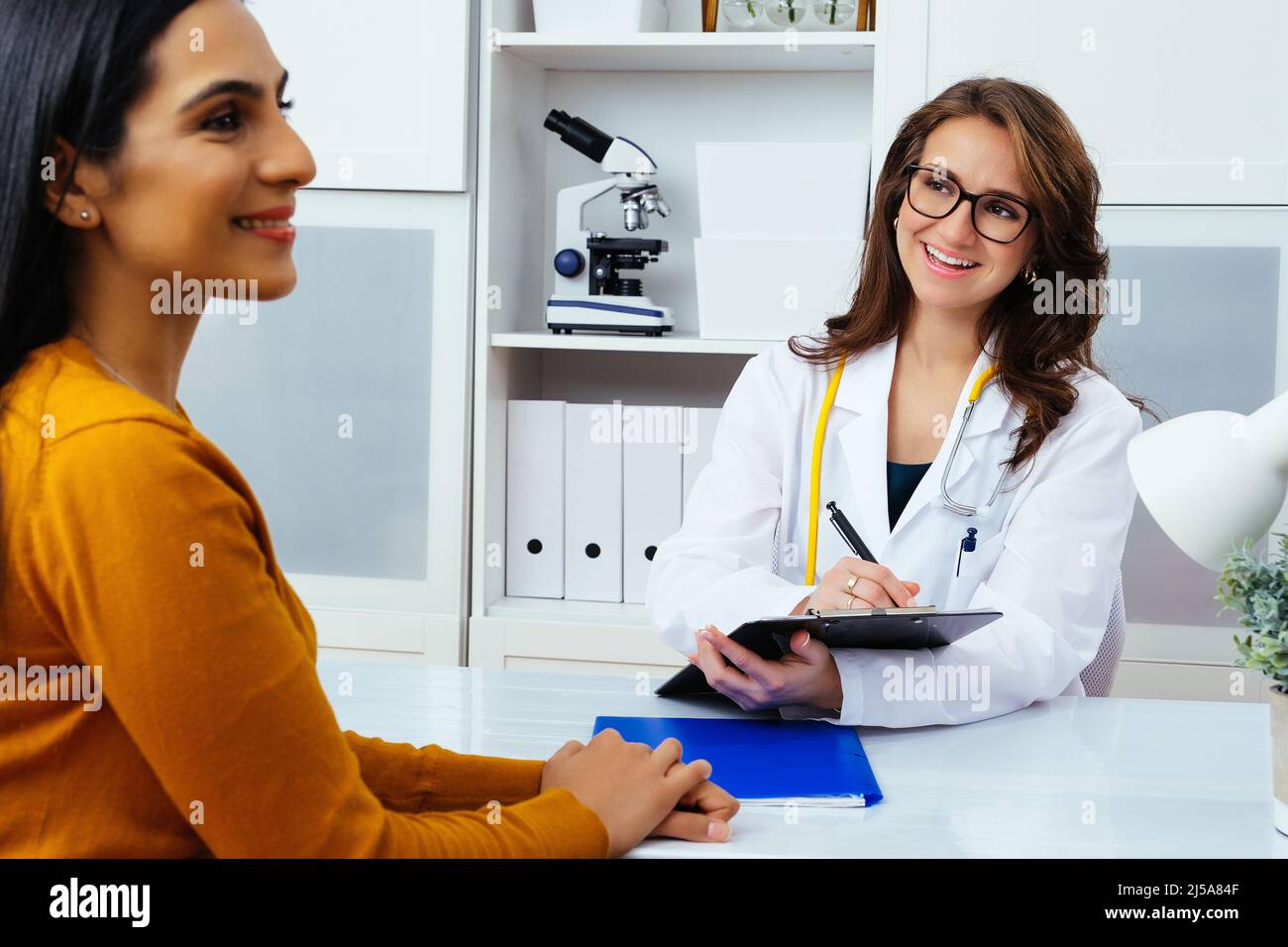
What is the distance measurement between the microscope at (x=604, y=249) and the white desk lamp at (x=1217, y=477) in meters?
1.65

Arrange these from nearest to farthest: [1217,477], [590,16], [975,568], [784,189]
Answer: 1. [1217,477]
2. [975,568]
3. [784,189]
4. [590,16]

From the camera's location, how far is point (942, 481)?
5.65 ft

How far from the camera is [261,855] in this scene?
758 millimetres

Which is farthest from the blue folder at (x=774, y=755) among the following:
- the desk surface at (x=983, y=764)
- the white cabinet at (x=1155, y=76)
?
the white cabinet at (x=1155, y=76)

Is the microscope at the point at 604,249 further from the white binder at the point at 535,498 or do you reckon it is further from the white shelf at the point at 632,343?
the white binder at the point at 535,498

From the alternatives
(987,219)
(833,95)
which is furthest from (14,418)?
(833,95)

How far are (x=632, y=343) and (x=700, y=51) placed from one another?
591mm

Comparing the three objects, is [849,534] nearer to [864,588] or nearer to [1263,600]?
[864,588]

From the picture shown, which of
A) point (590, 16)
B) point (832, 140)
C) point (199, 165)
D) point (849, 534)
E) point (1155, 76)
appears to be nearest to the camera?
point (199, 165)

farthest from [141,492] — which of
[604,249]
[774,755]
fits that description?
[604,249]

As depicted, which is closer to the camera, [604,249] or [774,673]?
[774,673]

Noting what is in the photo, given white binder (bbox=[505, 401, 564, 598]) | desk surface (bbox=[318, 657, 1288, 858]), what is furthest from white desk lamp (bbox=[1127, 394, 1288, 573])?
white binder (bbox=[505, 401, 564, 598])

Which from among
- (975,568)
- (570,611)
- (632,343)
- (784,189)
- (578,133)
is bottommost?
(570,611)

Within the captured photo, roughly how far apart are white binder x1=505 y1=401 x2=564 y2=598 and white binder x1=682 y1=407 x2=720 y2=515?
0.26m
